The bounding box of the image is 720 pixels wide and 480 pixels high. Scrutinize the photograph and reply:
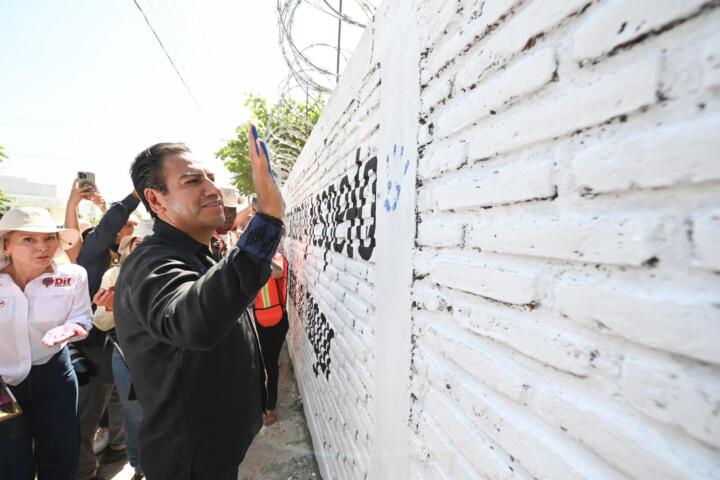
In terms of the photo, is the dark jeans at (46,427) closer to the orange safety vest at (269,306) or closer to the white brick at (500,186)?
the orange safety vest at (269,306)

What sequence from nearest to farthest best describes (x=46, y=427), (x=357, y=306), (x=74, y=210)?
1. (x=357, y=306)
2. (x=46, y=427)
3. (x=74, y=210)

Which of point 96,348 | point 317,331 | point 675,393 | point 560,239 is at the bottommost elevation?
point 96,348

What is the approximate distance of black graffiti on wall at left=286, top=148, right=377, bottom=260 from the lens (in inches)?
67.0

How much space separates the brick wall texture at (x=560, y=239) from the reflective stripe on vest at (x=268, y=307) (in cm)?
270

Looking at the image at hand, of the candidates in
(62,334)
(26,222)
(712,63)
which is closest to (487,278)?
(712,63)

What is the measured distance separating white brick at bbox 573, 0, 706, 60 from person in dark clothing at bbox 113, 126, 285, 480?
1109 millimetres

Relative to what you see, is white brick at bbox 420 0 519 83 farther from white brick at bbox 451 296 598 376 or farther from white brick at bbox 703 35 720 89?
white brick at bbox 451 296 598 376

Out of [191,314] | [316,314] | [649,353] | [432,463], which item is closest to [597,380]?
[649,353]

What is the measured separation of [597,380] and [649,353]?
10 cm

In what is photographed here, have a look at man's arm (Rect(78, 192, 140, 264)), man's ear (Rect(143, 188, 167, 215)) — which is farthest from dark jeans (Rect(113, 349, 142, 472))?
man's ear (Rect(143, 188, 167, 215))

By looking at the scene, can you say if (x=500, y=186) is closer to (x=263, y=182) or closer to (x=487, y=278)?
(x=487, y=278)

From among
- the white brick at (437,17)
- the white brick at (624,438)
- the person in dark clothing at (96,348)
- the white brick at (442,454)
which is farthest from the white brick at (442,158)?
the person in dark clothing at (96,348)

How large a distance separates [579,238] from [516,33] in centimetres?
47

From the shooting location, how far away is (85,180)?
10.8 ft
